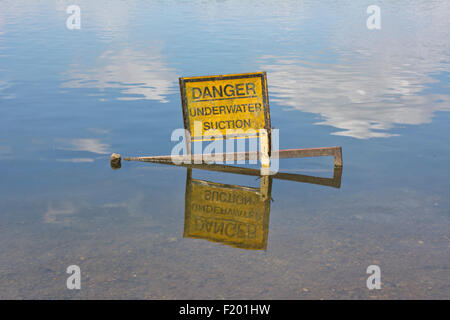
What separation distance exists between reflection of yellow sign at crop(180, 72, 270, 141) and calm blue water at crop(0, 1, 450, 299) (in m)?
0.97

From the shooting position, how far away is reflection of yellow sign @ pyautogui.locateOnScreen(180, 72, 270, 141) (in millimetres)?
9984

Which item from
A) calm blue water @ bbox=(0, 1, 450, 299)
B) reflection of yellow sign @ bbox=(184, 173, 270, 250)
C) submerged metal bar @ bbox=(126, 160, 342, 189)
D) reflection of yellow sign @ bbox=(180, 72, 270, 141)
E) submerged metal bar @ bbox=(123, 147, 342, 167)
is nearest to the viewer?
calm blue water @ bbox=(0, 1, 450, 299)

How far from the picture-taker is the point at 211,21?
41.5 metres

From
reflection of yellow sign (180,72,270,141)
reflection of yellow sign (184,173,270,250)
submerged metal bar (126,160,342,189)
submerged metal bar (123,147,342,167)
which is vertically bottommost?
reflection of yellow sign (184,173,270,250)

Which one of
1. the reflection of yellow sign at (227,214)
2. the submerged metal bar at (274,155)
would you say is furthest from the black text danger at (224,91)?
the reflection of yellow sign at (227,214)

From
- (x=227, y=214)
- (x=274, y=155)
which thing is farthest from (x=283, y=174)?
(x=227, y=214)

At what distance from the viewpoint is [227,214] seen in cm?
792

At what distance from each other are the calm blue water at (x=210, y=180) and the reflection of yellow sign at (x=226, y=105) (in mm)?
973

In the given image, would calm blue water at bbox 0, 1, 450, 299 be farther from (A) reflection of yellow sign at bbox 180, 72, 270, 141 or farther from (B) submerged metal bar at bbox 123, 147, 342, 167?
(A) reflection of yellow sign at bbox 180, 72, 270, 141

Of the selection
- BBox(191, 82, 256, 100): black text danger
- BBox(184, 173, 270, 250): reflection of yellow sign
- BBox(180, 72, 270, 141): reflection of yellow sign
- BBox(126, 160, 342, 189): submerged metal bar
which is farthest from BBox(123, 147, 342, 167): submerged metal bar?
BBox(191, 82, 256, 100): black text danger

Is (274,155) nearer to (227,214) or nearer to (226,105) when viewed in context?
(226,105)

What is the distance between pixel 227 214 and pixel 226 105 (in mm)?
2959
